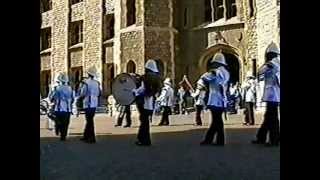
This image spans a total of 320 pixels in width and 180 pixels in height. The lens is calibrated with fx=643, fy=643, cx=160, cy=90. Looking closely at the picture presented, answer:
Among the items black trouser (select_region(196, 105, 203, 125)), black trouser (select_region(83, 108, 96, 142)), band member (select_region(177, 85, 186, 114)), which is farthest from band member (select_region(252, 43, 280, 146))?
black trouser (select_region(83, 108, 96, 142))

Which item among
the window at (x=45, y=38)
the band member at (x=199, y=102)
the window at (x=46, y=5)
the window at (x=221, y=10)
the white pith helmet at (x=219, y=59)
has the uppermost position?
the window at (x=221, y=10)

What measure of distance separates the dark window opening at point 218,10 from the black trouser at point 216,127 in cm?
124

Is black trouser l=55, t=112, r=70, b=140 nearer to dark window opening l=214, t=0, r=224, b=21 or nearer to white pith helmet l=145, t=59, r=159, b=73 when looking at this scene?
white pith helmet l=145, t=59, r=159, b=73

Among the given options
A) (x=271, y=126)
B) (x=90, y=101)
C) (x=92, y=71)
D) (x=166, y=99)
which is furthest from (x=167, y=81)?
(x=271, y=126)

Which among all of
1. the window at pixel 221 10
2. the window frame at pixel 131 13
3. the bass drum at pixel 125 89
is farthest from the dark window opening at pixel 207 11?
the bass drum at pixel 125 89

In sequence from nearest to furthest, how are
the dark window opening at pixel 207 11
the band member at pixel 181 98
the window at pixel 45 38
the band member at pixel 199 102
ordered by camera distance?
the band member at pixel 199 102, the band member at pixel 181 98, the window at pixel 45 38, the dark window opening at pixel 207 11

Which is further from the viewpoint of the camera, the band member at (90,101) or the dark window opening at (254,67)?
the dark window opening at (254,67)

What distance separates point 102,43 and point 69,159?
1.62 meters

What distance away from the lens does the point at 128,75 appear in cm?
608

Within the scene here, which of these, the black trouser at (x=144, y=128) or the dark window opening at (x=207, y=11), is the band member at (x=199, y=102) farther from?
the dark window opening at (x=207, y=11)

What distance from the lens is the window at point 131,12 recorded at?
6.61 meters
